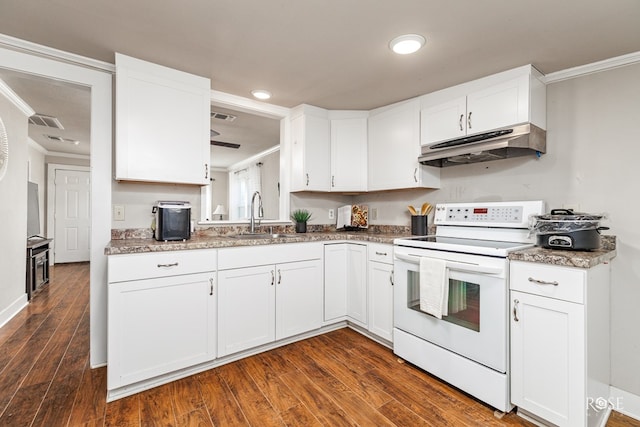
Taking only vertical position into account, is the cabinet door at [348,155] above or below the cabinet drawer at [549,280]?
above

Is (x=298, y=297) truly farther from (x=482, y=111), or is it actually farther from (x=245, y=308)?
(x=482, y=111)

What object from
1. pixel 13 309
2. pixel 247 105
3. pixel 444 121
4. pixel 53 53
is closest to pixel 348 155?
pixel 444 121

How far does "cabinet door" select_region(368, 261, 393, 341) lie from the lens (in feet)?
8.04

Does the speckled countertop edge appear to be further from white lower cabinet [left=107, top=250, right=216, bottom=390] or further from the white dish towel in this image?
the white dish towel

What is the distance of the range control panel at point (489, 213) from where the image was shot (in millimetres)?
2054

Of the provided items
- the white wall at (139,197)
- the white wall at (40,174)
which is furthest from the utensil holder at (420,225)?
the white wall at (40,174)

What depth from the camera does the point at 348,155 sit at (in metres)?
3.13

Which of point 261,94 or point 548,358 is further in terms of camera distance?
point 261,94

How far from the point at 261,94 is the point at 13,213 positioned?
3.07m

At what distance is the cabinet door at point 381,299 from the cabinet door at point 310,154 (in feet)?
3.29

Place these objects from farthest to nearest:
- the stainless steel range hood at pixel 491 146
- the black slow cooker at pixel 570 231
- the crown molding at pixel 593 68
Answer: the stainless steel range hood at pixel 491 146, the crown molding at pixel 593 68, the black slow cooker at pixel 570 231

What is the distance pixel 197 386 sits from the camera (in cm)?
195

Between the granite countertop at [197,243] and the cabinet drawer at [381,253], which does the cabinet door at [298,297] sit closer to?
the granite countertop at [197,243]

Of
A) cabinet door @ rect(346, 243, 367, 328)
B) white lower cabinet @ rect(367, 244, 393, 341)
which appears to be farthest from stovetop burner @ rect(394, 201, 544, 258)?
cabinet door @ rect(346, 243, 367, 328)
